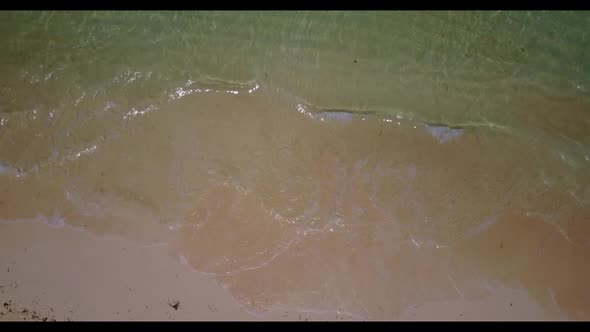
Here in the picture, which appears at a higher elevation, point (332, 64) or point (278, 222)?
point (332, 64)

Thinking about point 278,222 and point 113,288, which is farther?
point 278,222

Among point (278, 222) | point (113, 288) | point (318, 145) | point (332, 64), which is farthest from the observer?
point (332, 64)

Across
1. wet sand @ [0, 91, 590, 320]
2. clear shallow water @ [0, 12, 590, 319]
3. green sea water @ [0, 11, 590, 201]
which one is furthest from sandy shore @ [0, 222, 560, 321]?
green sea water @ [0, 11, 590, 201]

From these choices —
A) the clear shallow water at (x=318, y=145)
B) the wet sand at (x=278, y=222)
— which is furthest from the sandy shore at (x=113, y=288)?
the clear shallow water at (x=318, y=145)

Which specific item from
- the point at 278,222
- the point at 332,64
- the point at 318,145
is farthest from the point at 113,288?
the point at 332,64

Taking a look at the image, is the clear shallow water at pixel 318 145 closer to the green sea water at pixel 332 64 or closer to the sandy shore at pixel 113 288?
the green sea water at pixel 332 64

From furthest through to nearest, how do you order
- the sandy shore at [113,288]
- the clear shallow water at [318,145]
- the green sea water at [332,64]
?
the green sea water at [332,64] → the clear shallow water at [318,145] → the sandy shore at [113,288]

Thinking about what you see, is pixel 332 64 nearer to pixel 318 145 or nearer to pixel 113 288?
pixel 318 145

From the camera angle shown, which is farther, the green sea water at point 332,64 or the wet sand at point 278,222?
the green sea water at point 332,64
